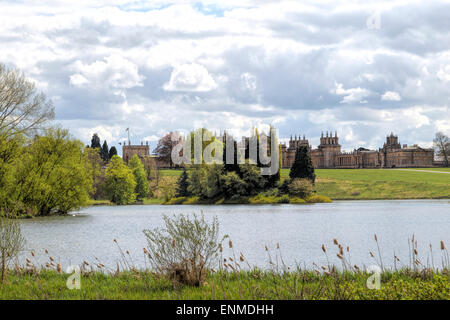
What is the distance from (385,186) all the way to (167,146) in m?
82.8

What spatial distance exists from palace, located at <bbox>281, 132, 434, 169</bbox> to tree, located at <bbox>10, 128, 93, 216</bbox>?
4991 inches

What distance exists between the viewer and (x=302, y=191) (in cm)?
7656

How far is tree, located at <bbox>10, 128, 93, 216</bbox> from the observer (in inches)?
1932

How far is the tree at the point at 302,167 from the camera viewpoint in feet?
263

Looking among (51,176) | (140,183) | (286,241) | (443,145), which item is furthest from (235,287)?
(443,145)

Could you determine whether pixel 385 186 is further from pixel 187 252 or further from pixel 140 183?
pixel 187 252

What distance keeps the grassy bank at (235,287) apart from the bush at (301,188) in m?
63.1

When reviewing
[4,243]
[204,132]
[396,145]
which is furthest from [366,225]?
[396,145]

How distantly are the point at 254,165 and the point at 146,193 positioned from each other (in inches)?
1047

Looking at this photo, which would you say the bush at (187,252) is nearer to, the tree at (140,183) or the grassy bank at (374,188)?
the grassy bank at (374,188)

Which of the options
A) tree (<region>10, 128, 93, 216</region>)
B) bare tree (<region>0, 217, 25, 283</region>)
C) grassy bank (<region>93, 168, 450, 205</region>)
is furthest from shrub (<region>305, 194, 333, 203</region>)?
bare tree (<region>0, 217, 25, 283</region>)

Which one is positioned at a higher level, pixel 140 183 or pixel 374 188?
pixel 140 183

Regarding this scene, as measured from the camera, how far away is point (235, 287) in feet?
36.4

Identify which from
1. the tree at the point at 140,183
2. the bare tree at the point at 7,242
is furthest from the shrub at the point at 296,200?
the bare tree at the point at 7,242
